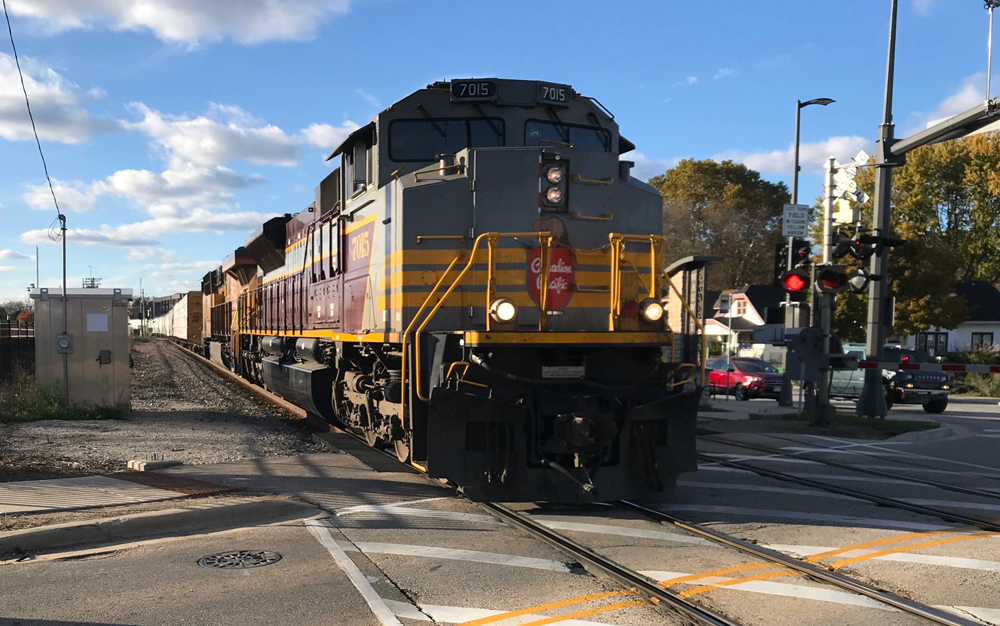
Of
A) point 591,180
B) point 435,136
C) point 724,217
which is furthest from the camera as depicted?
point 724,217

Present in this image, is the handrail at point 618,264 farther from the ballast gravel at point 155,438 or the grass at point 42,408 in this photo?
the grass at point 42,408

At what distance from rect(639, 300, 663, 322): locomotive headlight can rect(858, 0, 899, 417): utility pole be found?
9080mm

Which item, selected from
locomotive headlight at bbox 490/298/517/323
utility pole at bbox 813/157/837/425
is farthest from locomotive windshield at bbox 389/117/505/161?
utility pole at bbox 813/157/837/425

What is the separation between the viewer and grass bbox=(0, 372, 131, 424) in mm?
12211

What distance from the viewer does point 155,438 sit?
35.4ft

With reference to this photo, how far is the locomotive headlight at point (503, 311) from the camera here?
21.7ft

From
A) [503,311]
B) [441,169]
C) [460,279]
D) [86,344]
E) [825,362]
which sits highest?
[441,169]

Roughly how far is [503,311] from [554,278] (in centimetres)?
75

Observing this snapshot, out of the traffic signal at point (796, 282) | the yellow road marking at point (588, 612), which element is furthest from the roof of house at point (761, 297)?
the yellow road marking at point (588, 612)

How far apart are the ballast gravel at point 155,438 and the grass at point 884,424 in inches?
353

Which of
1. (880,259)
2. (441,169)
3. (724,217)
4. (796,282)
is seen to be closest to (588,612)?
(441,169)

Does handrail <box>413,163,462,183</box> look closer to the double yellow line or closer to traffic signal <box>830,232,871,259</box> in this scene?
the double yellow line

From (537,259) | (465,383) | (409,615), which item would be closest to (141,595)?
(409,615)

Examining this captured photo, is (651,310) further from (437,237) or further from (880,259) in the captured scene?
(880,259)
